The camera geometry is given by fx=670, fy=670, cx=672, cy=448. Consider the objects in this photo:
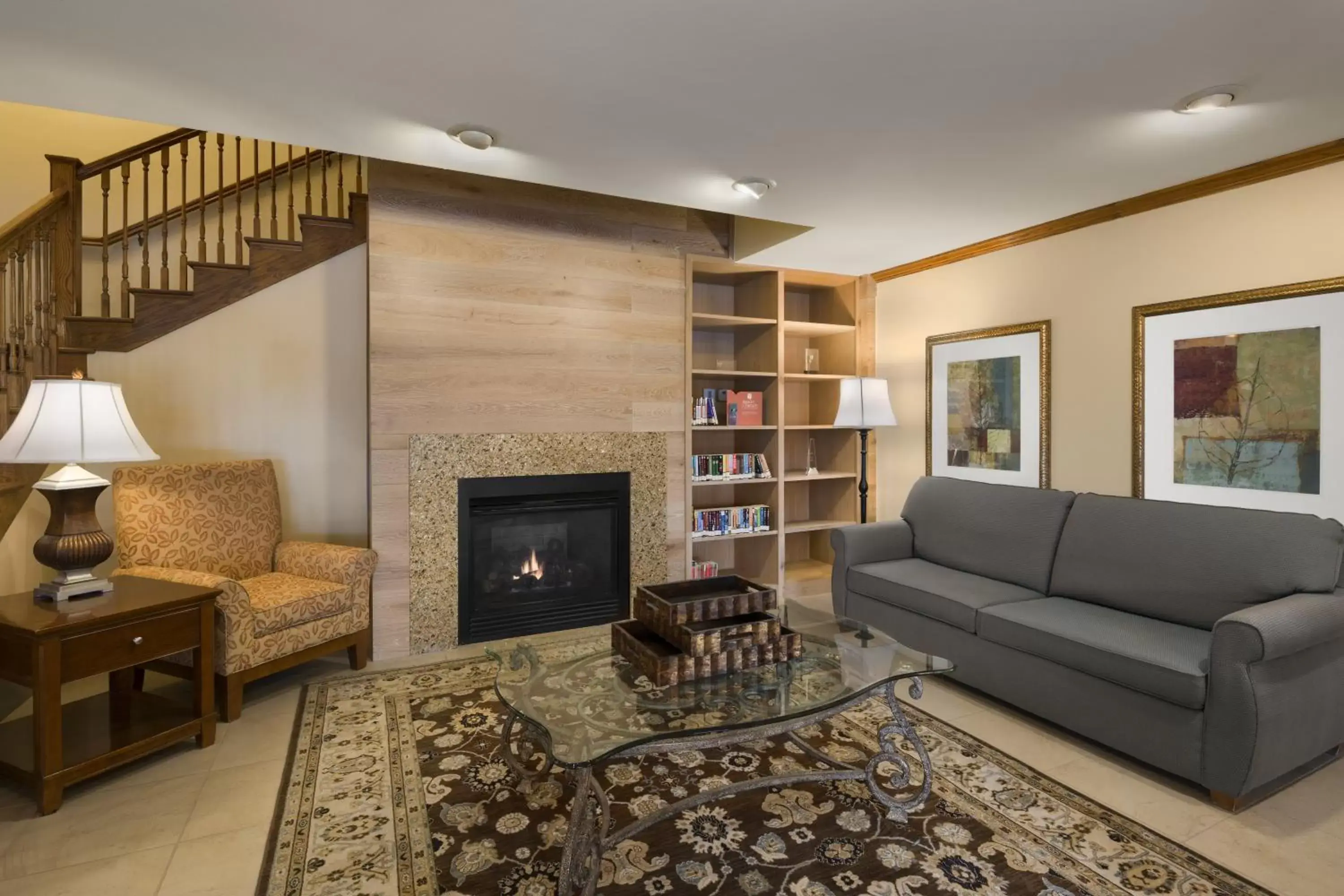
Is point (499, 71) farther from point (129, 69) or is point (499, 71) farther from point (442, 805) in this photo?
point (442, 805)

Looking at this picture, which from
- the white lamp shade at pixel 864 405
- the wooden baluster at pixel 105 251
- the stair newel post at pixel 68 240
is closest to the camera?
the stair newel post at pixel 68 240

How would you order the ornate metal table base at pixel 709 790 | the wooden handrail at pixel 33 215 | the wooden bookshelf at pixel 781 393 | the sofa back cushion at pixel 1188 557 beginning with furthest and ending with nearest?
1. the wooden bookshelf at pixel 781 393
2. the wooden handrail at pixel 33 215
3. the sofa back cushion at pixel 1188 557
4. the ornate metal table base at pixel 709 790

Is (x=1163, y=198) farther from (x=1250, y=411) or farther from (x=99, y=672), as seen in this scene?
(x=99, y=672)

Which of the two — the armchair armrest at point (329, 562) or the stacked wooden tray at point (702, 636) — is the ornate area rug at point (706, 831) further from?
the armchair armrest at point (329, 562)

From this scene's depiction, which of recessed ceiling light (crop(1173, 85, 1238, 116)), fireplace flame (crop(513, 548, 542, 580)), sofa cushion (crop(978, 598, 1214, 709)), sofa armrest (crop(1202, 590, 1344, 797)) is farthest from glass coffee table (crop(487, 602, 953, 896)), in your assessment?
recessed ceiling light (crop(1173, 85, 1238, 116))

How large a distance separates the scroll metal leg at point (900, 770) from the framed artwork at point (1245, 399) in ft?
6.34

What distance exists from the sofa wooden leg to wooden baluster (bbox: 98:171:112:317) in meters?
1.99

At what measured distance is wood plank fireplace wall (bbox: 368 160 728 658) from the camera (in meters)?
3.51

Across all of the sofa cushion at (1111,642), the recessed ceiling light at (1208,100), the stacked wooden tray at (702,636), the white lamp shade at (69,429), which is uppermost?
the recessed ceiling light at (1208,100)

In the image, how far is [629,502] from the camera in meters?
4.13

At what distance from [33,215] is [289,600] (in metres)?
2.16

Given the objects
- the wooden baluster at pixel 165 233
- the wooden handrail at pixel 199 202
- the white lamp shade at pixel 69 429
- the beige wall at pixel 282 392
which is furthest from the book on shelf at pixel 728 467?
the wooden baluster at pixel 165 233

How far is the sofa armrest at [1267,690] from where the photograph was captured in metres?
2.09

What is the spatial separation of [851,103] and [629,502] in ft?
8.33
